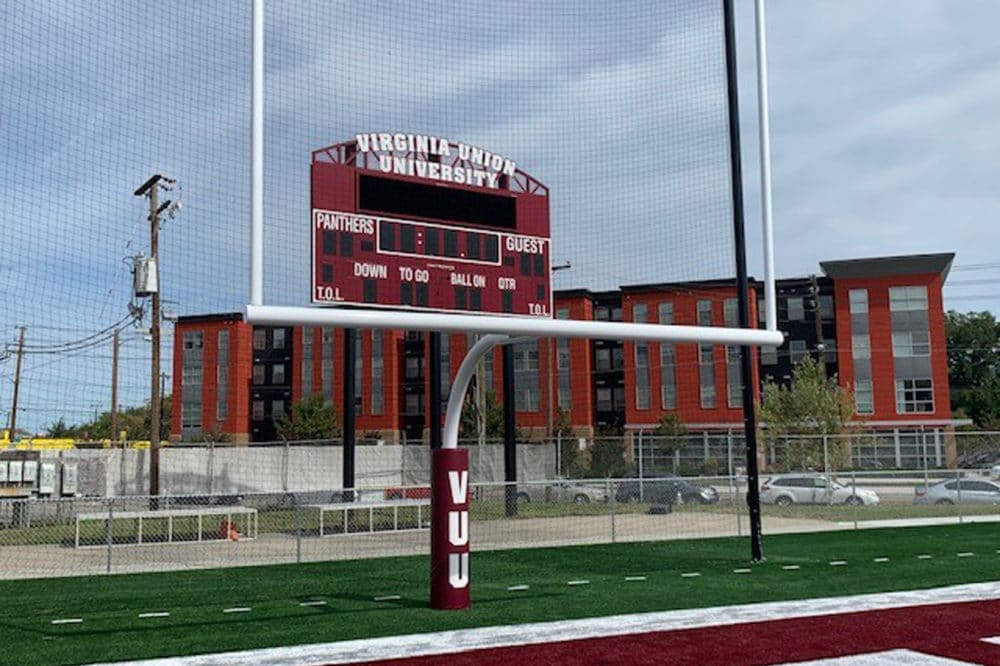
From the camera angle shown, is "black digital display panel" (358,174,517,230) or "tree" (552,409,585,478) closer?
"black digital display panel" (358,174,517,230)

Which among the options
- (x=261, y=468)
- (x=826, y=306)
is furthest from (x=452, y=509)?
(x=826, y=306)

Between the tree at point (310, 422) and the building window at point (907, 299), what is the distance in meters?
29.1

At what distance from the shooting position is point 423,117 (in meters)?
8.22

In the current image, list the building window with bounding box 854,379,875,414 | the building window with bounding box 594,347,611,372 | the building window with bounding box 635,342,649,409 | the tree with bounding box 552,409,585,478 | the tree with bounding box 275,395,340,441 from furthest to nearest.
→ 1. the building window with bounding box 594,347,611,372
2. the tree with bounding box 275,395,340,441
3. the building window with bounding box 854,379,875,414
4. the building window with bounding box 635,342,649,409
5. the tree with bounding box 552,409,585,478

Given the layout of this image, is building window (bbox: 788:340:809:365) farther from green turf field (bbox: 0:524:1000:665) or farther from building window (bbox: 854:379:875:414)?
green turf field (bbox: 0:524:1000:665)

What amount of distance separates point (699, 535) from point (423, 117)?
10.4 meters

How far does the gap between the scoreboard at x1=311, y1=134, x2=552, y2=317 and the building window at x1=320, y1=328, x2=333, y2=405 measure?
37086 mm

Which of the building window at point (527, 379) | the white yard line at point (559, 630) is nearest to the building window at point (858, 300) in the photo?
the building window at point (527, 379)

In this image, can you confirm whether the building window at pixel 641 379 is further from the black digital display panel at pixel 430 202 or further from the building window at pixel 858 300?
the black digital display panel at pixel 430 202

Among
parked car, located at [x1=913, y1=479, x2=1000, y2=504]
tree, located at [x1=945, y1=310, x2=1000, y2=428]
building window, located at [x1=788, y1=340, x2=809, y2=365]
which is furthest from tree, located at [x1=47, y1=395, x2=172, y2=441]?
tree, located at [x1=945, y1=310, x2=1000, y2=428]

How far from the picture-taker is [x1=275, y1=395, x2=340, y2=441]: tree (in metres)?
50.3

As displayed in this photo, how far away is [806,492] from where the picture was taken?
2462 centimetres

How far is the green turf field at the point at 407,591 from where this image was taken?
766cm

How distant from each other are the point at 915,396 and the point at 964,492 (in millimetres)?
27954
